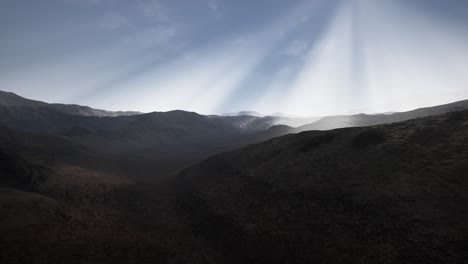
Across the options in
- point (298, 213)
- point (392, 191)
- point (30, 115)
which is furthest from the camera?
point (30, 115)

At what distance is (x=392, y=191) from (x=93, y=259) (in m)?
13.7

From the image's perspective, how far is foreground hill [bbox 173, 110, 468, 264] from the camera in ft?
30.1

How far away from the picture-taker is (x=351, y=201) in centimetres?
1245

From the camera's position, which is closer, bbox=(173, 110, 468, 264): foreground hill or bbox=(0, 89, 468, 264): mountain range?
bbox=(173, 110, 468, 264): foreground hill

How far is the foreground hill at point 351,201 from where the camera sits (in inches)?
361

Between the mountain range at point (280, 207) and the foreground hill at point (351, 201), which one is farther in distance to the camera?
the mountain range at point (280, 207)

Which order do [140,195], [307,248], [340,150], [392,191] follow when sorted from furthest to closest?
[140,195]
[340,150]
[392,191]
[307,248]

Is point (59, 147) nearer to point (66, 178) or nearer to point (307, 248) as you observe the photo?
point (66, 178)

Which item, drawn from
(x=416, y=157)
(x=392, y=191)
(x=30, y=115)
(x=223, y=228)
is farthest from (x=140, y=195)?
(x=30, y=115)

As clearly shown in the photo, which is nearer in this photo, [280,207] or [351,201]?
[351,201]

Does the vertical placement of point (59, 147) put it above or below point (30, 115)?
below

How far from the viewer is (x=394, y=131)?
1844cm

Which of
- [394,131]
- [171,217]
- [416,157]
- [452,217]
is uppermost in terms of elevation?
[394,131]

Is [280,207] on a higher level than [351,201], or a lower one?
lower
